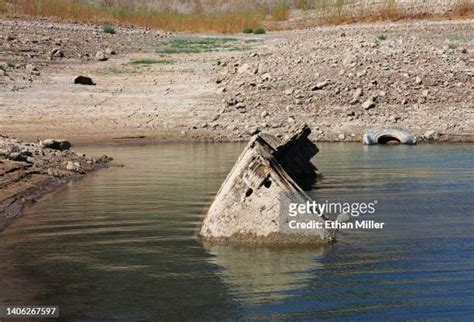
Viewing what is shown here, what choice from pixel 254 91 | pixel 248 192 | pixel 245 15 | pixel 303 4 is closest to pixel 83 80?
pixel 254 91

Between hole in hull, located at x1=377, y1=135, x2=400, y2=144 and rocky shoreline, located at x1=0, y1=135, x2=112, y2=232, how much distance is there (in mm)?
6826

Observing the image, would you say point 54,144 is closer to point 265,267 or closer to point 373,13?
point 265,267

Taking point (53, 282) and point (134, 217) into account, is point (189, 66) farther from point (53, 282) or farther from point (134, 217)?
point (53, 282)

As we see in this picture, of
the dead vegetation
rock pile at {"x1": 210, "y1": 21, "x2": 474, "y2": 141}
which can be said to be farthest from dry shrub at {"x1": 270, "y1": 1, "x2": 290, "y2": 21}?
rock pile at {"x1": 210, "y1": 21, "x2": 474, "y2": 141}

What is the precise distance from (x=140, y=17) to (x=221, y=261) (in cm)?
4156

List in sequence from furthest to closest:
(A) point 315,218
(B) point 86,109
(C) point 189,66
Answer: (C) point 189,66 → (B) point 86,109 → (A) point 315,218

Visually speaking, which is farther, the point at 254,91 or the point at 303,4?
the point at 303,4

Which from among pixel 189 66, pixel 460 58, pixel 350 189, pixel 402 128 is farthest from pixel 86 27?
pixel 350 189

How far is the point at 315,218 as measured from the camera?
1126cm

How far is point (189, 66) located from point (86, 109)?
20.2 ft

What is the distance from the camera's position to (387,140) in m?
23.5

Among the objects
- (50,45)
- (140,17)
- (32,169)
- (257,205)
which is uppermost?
(140,17)

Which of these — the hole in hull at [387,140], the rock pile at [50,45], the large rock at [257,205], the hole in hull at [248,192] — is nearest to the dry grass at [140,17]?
the rock pile at [50,45]

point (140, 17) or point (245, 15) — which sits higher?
point (245, 15)
